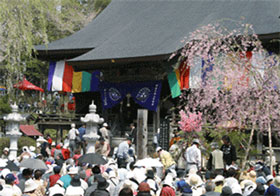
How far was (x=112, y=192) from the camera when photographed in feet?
28.9

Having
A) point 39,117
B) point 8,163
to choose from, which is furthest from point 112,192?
point 39,117

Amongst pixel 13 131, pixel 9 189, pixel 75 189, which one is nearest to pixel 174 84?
pixel 13 131

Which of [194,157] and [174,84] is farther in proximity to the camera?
[174,84]

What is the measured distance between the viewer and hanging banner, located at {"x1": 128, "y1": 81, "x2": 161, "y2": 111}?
888 inches

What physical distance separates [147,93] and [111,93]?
2.18m

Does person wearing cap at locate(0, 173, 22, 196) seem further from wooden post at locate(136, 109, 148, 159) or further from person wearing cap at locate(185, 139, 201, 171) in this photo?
person wearing cap at locate(185, 139, 201, 171)

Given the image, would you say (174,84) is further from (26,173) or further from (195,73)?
(26,173)

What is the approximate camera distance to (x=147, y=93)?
22797 millimetres

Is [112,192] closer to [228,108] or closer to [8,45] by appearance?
[8,45]

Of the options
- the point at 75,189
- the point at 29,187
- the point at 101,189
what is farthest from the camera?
the point at 75,189

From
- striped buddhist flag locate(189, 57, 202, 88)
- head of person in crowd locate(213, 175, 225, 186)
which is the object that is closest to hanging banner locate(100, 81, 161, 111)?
striped buddhist flag locate(189, 57, 202, 88)

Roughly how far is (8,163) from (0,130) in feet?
60.2

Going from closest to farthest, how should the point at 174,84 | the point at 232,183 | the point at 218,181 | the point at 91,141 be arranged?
the point at 232,183
the point at 218,181
the point at 91,141
the point at 174,84

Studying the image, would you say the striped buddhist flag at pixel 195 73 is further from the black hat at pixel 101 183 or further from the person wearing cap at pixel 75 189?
the black hat at pixel 101 183
